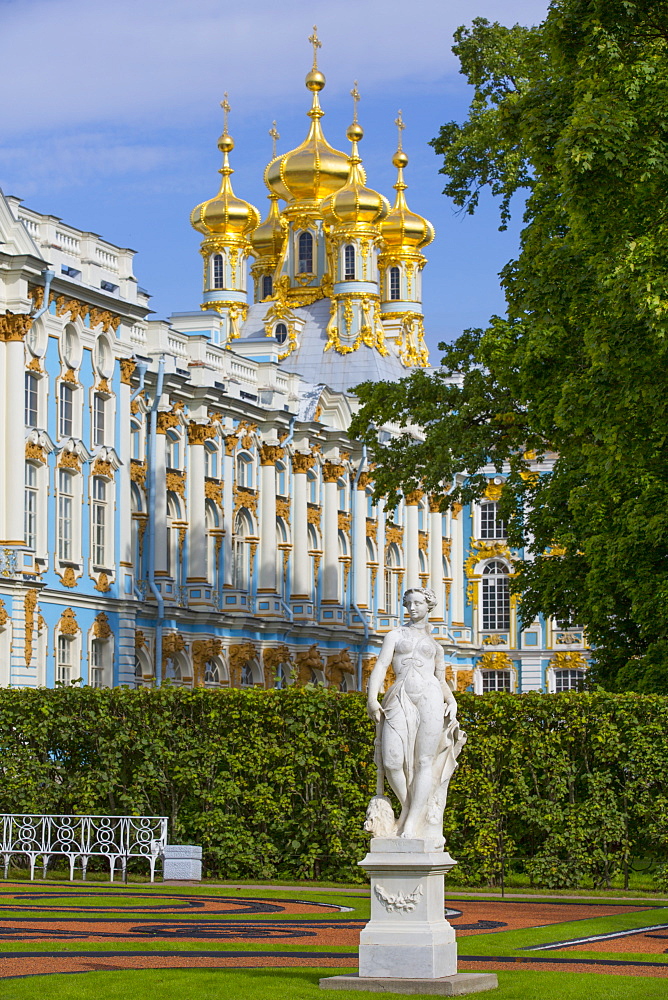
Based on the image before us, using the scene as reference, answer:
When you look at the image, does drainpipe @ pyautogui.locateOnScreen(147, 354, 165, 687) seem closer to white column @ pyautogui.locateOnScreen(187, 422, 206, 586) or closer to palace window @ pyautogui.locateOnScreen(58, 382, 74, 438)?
white column @ pyautogui.locateOnScreen(187, 422, 206, 586)

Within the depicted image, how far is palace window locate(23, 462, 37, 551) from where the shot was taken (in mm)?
45906

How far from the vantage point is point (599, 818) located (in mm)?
28266

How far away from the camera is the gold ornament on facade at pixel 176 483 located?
189 feet

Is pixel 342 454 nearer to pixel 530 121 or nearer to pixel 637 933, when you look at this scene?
pixel 530 121

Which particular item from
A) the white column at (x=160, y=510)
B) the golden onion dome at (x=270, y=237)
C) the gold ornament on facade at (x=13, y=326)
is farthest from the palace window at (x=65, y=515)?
the golden onion dome at (x=270, y=237)

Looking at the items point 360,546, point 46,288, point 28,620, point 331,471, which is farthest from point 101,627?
point 360,546

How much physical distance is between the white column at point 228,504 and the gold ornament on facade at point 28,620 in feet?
55.2

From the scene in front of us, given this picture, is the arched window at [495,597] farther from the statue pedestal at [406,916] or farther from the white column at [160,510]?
the statue pedestal at [406,916]

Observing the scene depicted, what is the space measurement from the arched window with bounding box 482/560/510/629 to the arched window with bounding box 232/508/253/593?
82.9ft

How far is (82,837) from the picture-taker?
2866 cm

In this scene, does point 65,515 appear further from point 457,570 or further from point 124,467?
point 457,570

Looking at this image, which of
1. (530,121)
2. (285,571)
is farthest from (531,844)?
(285,571)

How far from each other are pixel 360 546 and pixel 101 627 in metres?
24.8

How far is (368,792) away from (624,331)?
9375 millimetres
